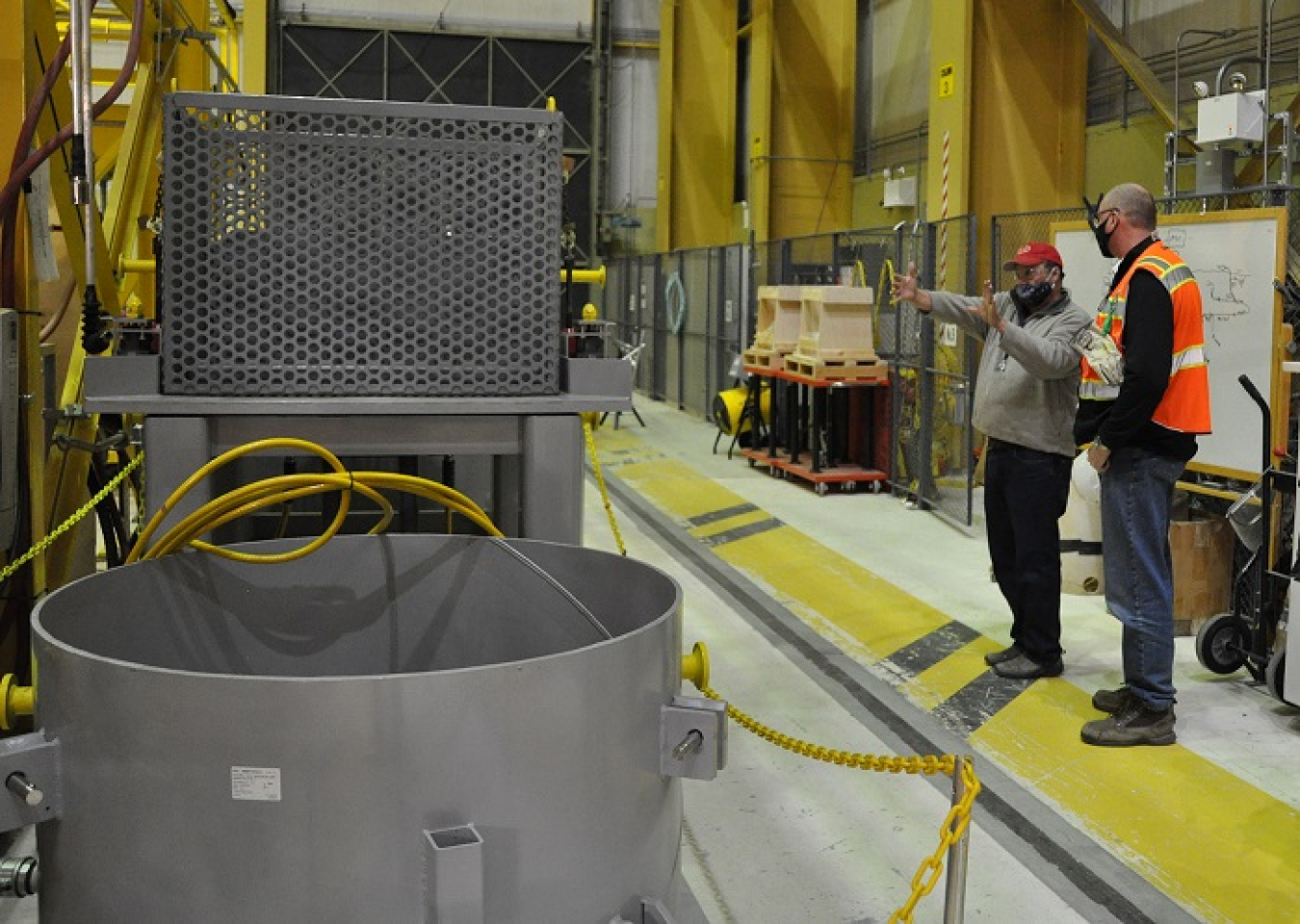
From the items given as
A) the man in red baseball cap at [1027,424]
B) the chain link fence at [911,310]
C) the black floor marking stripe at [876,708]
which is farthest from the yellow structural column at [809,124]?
the man in red baseball cap at [1027,424]

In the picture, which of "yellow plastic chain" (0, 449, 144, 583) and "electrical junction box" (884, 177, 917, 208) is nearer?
"yellow plastic chain" (0, 449, 144, 583)

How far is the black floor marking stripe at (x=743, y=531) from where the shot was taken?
934 cm

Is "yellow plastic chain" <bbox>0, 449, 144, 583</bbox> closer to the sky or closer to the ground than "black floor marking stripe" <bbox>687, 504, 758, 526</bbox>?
closer to the sky

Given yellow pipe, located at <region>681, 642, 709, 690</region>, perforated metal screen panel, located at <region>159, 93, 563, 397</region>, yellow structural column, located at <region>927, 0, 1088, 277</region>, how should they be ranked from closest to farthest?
yellow pipe, located at <region>681, 642, 709, 690</region>, perforated metal screen panel, located at <region>159, 93, 563, 397</region>, yellow structural column, located at <region>927, 0, 1088, 277</region>

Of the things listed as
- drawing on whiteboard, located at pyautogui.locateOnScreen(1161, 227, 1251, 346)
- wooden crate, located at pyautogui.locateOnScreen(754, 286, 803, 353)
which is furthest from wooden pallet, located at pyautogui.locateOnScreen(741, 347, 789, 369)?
drawing on whiteboard, located at pyautogui.locateOnScreen(1161, 227, 1251, 346)

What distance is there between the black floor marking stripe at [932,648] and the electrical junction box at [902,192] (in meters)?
9.86

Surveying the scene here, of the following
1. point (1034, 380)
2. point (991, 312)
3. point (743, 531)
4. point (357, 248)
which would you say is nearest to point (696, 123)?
point (743, 531)

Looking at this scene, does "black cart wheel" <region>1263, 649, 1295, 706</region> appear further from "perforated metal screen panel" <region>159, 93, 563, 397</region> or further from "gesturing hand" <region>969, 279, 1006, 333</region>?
"perforated metal screen panel" <region>159, 93, 563, 397</region>

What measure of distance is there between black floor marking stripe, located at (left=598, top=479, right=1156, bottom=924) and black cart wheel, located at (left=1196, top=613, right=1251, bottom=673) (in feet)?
4.68

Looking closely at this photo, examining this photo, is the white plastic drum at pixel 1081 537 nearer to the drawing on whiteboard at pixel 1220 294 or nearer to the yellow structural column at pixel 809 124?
the drawing on whiteboard at pixel 1220 294

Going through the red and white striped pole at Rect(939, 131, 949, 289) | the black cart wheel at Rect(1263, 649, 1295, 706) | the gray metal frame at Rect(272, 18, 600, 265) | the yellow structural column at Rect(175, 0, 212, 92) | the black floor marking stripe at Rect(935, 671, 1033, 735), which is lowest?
the black floor marking stripe at Rect(935, 671, 1033, 735)

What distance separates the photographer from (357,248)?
3064mm

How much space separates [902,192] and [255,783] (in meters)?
15.1

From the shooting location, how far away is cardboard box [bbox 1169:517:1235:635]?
22.0 feet
